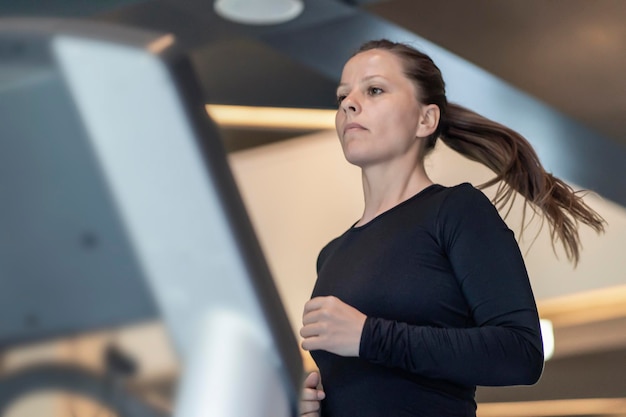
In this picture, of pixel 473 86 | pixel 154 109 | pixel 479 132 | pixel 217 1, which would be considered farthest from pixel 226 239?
pixel 479 132

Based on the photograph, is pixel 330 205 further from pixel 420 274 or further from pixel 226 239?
pixel 420 274

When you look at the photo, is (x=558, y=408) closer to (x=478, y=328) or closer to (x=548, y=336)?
(x=548, y=336)

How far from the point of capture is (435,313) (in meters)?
0.92

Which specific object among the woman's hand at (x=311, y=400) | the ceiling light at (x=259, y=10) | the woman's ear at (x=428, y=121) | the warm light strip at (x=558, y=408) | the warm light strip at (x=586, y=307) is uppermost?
the ceiling light at (x=259, y=10)

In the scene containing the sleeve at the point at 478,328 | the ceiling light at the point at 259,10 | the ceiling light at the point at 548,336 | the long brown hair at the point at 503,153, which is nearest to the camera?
the sleeve at the point at 478,328

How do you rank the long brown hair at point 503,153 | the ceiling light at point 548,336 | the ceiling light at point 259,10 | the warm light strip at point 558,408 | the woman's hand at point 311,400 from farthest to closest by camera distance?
the ceiling light at point 548,336, the warm light strip at point 558,408, the ceiling light at point 259,10, the long brown hair at point 503,153, the woman's hand at point 311,400

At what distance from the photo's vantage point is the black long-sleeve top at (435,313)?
33.8 inches

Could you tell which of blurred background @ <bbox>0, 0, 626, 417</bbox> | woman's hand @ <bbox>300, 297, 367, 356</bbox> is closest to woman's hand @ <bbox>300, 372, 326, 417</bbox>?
woman's hand @ <bbox>300, 297, 367, 356</bbox>

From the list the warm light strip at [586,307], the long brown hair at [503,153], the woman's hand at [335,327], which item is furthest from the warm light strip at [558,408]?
the woman's hand at [335,327]

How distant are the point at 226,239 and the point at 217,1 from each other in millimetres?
602

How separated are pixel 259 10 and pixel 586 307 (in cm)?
146

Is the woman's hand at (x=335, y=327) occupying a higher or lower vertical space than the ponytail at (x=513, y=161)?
lower

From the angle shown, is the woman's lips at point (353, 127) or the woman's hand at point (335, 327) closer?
the woman's hand at point (335, 327)

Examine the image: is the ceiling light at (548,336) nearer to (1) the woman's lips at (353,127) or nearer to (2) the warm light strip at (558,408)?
(2) the warm light strip at (558,408)
